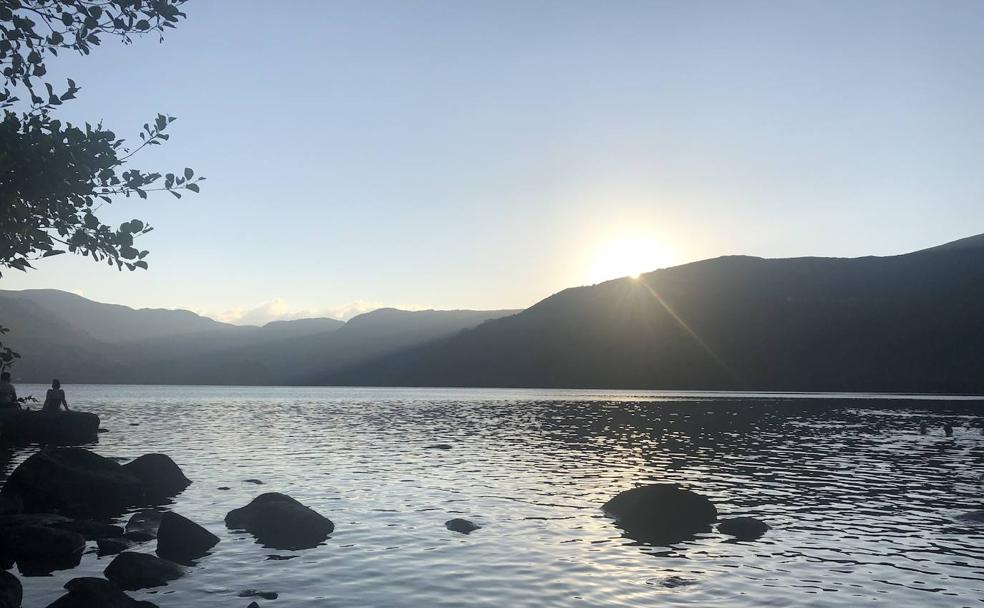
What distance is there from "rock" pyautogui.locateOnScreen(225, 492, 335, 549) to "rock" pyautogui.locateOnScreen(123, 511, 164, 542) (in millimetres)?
2525

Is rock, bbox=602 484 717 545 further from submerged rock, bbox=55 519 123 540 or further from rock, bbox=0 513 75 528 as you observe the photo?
rock, bbox=0 513 75 528

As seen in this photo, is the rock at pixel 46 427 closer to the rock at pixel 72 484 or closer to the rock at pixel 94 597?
the rock at pixel 72 484

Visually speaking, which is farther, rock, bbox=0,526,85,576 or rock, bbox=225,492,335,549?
rock, bbox=225,492,335,549

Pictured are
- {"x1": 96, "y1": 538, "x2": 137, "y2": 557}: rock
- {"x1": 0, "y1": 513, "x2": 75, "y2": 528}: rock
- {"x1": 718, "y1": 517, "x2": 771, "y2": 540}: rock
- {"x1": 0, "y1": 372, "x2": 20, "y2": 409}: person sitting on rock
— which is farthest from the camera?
{"x1": 0, "y1": 372, "x2": 20, "y2": 409}: person sitting on rock

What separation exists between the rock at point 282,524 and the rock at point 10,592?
25.8 feet

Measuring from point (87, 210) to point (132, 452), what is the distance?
40459mm

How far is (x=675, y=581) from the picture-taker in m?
20.0

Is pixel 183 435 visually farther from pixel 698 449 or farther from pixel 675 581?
pixel 675 581

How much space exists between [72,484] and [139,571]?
44.0ft

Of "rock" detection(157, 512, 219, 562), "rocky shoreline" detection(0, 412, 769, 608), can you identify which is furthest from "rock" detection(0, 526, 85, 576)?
"rock" detection(157, 512, 219, 562)

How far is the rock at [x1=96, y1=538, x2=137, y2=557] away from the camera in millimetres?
22562

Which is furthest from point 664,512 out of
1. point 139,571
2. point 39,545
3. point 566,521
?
point 39,545

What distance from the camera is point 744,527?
1045 inches

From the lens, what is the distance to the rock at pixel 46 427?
163ft
